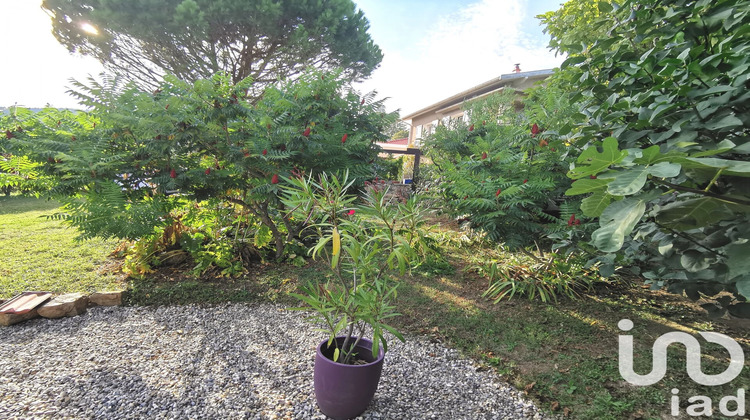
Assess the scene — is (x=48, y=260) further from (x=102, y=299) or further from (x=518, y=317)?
(x=518, y=317)

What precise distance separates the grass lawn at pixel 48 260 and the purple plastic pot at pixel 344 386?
242cm

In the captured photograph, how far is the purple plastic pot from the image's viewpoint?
1.64 meters

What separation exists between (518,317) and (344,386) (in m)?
1.93

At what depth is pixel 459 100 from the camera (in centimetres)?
1200

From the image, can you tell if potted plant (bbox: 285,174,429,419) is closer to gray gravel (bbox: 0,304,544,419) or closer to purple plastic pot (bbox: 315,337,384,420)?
purple plastic pot (bbox: 315,337,384,420)

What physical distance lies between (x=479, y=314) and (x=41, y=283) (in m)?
4.22

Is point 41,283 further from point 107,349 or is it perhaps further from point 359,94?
point 359,94

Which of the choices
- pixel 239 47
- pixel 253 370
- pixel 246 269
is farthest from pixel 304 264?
pixel 239 47

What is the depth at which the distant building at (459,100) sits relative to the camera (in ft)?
29.2

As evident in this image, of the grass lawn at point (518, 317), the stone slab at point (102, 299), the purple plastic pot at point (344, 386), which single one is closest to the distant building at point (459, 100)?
the grass lawn at point (518, 317)

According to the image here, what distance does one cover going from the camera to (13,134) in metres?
2.98

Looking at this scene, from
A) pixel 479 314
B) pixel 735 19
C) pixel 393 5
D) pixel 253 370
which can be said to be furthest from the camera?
pixel 393 5

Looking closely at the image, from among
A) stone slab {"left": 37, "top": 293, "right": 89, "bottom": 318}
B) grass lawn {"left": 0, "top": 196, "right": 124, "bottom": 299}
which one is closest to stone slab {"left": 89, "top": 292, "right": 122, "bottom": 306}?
stone slab {"left": 37, "top": 293, "right": 89, "bottom": 318}

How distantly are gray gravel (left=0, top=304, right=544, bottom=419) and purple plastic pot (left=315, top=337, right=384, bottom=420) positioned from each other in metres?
0.11
